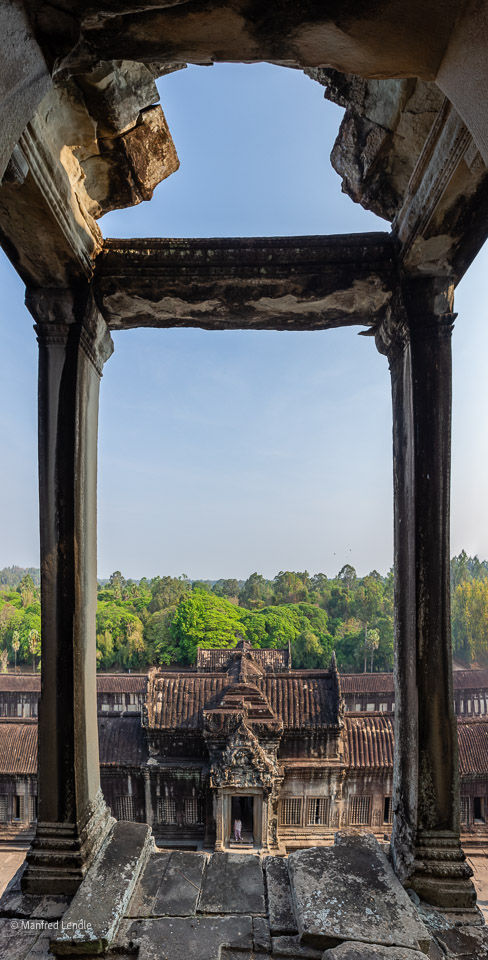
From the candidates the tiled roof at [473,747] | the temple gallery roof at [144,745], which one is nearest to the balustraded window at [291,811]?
the temple gallery roof at [144,745]

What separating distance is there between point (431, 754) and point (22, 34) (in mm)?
3942

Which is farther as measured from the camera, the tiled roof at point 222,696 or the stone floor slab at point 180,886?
the tiled roof at point 222,696

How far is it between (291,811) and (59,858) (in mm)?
10651

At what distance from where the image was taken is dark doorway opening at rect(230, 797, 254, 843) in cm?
1158

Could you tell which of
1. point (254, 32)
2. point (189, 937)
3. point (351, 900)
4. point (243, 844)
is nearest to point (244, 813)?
point (243, 844)

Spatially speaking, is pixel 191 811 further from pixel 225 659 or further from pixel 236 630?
pixel 236 630

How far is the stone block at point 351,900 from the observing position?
2.51 meters

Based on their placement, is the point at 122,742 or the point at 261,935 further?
the point at 122,742

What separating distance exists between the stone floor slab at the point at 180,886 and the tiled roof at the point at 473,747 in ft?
39.4

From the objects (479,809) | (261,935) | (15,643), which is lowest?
(15,643)

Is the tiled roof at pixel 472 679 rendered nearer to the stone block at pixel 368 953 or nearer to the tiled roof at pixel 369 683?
the tiled roof at pixel 369 683

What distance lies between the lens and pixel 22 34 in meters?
Result: 1.49

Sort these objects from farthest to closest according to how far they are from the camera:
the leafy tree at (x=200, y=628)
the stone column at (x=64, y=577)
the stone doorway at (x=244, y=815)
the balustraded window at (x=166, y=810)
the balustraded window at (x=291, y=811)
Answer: the leafy tree at (x=200, y=628)
the balustraded window at (x=291, y=811)
the balustraded window at (x=166, y=810)
the stone doorway at (x=244, y=815)
the stone column at (x=64, y=577)

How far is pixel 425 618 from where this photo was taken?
3225mm
